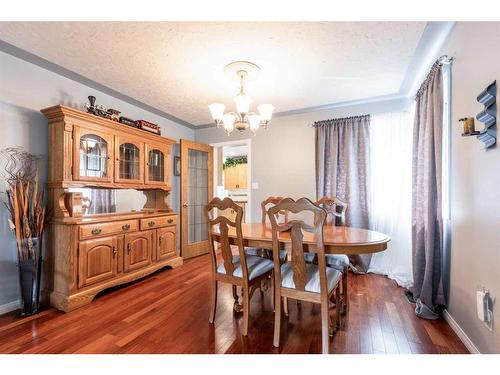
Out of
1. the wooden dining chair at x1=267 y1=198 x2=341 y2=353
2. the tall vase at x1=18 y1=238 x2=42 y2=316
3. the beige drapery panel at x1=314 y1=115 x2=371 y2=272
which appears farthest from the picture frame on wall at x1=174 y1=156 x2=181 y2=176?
the wooden dining chair at x1=267 y1=198 x2=341 y2=353

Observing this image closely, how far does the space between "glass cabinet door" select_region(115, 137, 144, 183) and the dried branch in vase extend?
741 mm

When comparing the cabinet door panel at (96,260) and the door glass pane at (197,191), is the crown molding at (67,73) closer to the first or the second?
the door glass pane at (197,191)

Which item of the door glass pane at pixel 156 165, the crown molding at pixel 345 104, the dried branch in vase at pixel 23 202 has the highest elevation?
the crown molding at pixel 345 104

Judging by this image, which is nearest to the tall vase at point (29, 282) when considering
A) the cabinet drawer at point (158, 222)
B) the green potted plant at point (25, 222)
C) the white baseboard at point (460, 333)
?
the green potted plant at point (25, 222)

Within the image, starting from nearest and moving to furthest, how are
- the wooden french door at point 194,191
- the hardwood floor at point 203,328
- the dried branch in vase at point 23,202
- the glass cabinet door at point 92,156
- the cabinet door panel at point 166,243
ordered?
the hardwood floor at point 203,328 < the dried branch in vase at point 23,202 < the glass cabinet door at point 92,156 < the cabinet door panel at point 166,243 < the wooden french door at point 194,191

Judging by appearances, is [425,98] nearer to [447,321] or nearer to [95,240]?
[447,321]

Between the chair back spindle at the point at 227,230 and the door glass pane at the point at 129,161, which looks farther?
the door glass pane at the point at 129,161

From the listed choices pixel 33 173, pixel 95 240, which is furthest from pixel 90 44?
pixel 95 240

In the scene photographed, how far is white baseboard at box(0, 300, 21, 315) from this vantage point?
6.84ft

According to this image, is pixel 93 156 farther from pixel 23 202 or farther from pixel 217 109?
pixel 217 109

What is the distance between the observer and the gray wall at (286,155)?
3619mm

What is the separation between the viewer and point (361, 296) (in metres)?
2.42

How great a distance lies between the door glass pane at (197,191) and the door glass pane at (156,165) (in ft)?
2.49

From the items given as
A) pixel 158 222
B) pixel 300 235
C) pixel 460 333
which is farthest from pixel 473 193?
pixel 158 222
